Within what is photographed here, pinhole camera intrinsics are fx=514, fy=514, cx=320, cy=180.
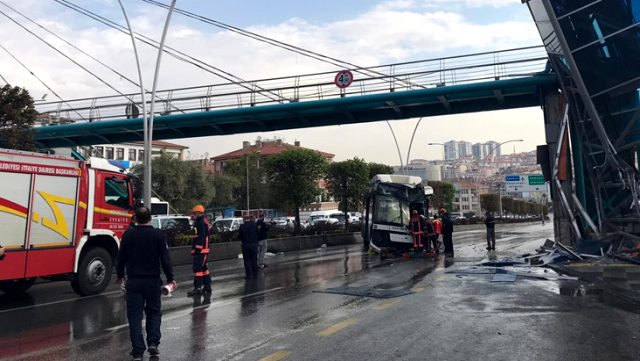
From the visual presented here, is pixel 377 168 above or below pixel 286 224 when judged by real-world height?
above

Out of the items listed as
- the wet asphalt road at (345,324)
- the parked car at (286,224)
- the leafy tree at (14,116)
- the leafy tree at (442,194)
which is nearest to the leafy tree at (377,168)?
the parked car at (286,224)

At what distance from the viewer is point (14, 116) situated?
17.1 m

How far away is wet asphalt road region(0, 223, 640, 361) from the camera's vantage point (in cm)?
565

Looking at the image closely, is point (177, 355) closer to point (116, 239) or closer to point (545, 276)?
point (116, 239)

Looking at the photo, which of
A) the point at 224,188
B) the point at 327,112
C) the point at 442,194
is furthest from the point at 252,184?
the point at 327,112

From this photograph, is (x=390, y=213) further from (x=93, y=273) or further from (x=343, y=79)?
(x=93, y=273)

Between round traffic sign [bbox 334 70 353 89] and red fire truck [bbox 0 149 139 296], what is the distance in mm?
13431

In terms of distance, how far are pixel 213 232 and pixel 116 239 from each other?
12078mm

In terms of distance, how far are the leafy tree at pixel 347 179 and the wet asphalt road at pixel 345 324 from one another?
25506 mm

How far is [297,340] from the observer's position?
617 centimetres

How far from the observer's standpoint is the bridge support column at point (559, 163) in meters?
18.2

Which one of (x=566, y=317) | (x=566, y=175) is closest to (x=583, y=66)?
(x=566, y=175)

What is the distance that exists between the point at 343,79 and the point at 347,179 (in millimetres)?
14511

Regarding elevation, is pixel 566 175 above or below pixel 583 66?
below
